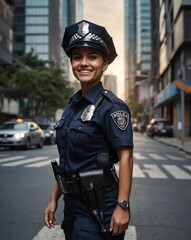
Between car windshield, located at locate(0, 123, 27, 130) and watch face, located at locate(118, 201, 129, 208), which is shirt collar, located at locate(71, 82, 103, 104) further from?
car windshield, located at locate(0, 123, 27, 130)

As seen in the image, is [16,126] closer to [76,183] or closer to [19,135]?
[19,135]

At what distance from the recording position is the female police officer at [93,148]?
248cm

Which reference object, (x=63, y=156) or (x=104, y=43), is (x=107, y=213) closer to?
(x=63, y=156)

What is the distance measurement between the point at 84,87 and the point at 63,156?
469 mm

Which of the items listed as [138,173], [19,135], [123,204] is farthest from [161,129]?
[123,204]

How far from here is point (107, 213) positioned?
2521 millimetres

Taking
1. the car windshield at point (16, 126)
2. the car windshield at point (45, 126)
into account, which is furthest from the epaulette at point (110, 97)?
the car windshield at point (45, 126)

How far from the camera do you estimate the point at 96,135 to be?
8.45ft

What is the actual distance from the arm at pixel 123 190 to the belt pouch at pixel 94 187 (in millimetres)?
108

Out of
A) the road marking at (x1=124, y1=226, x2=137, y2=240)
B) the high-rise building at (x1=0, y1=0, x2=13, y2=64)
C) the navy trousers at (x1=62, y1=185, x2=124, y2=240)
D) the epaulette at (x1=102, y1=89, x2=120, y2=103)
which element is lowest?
the road marking at (x1=124, y1=226, x2=137, y2=240)

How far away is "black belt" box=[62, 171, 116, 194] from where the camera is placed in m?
2.54

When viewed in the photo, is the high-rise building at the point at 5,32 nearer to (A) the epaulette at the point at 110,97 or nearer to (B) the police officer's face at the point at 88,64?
(B) the police officer's face at the point at 88,64

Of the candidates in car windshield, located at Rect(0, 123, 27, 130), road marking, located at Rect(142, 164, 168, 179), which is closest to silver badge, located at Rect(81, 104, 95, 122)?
road marking, located at Rect(142, 164, 168, 179)

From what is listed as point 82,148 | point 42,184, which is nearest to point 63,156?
point 82,148
